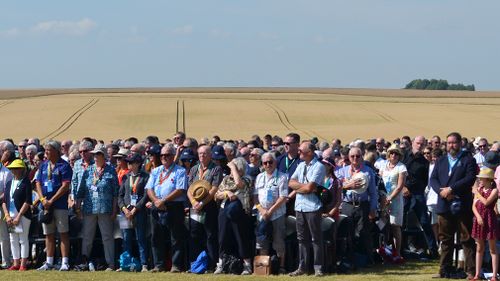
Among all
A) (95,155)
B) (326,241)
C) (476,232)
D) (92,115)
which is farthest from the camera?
(92,115)

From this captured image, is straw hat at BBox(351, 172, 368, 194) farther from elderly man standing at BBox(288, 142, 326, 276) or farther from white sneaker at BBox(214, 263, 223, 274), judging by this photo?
white sneaker at BBox(214, 263, 223, 274)

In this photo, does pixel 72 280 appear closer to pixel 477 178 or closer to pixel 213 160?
pixel 213 160

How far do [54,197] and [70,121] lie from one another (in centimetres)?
3837

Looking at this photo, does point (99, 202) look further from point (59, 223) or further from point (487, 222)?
point (487, 222)

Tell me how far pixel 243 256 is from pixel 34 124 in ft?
125

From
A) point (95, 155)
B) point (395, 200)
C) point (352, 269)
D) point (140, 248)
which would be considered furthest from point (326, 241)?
point (95, 155)

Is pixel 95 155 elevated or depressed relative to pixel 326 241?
elevated

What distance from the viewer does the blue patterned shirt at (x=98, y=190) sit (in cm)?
1344

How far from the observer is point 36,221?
45.9 feet

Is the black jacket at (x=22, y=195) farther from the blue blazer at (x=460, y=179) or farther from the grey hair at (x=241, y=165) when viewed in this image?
the blue blazer at (x=460, y=179)

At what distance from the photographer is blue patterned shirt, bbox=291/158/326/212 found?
40.5 ft

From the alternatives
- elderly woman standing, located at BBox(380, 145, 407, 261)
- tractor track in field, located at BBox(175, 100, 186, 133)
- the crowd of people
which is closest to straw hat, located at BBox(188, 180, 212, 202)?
the crowd of people

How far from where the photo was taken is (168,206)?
42.9 feet

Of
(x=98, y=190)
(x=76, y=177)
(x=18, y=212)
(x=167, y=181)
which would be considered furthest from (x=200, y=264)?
(x=18, y=212)
